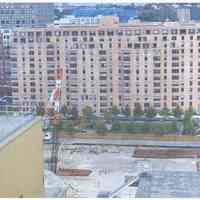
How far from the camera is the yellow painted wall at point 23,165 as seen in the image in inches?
72.0

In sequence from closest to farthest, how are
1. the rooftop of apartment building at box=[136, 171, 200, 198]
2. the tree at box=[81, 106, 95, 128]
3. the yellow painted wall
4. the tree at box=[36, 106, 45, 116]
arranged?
1. the yellow painted wall
2. the rooftop of apartment building at box=[136, 171, 200, 198]
3. the tree at box=[81, 106, 95, 128]
4. the tree at box=[36, 106, 45, 116]

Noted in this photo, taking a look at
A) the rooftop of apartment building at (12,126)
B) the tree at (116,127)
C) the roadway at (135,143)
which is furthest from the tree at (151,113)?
the rooftop of apartment building at (12,126)

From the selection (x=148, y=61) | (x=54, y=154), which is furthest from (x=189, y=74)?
(x=54, y=154)

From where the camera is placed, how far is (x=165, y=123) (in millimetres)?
5996

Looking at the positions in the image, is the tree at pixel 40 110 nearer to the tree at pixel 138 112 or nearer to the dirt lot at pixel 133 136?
the dirt lot at pixel 133 136

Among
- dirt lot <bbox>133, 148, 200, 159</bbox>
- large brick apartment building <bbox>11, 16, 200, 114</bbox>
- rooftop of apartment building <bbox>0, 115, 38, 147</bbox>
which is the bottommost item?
dirt lot <bbox>133, 148, 200, 159</bbox>

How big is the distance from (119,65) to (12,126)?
4521mm

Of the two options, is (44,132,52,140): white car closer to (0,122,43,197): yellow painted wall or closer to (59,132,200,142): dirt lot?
(59,132,200,142): dirt lot

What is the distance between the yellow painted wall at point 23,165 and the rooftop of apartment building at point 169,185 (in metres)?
0.55

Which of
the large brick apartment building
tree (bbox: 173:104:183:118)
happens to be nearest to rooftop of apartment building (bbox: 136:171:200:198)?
tree (bbox: 173:104:183:118)

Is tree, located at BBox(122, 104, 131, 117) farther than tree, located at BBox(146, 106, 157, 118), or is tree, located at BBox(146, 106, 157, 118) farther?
tree, located at BBox(122, 104, 131, 117)

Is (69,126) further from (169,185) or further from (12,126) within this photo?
(12,126)

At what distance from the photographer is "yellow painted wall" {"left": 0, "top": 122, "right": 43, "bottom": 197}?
72.0 inches

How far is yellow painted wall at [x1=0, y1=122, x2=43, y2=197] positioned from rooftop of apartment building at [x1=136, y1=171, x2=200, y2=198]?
1.79 feet
